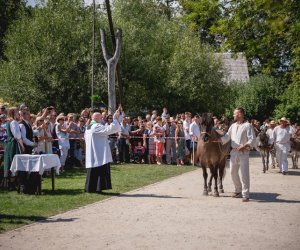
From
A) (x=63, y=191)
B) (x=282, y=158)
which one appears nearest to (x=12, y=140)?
(x=63, y=191)

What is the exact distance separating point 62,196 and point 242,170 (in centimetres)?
466

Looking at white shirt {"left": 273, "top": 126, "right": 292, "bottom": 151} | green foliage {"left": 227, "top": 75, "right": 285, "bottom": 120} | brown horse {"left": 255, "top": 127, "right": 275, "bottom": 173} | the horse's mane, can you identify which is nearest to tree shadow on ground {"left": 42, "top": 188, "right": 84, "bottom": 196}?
the horse's mane

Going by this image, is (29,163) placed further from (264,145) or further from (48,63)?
(48,63)

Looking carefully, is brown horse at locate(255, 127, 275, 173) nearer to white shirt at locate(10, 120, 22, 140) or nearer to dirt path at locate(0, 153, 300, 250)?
dirt path at locate(0, 153, 300, 250)

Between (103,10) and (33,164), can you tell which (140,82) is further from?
(33,164)

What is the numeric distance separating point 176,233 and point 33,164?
562 cm

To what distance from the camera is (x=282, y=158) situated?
19641 mm

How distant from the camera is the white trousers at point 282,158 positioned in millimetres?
19359

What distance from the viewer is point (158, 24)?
41.3 meters

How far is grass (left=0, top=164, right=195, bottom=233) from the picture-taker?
1027 centimetres

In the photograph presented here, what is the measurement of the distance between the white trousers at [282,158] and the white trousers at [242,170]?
689 cm

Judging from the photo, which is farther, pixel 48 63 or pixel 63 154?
pixel 48 63

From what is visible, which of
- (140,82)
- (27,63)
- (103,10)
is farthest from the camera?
(103,10)

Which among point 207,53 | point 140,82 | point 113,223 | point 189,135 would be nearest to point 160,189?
point 113,223
